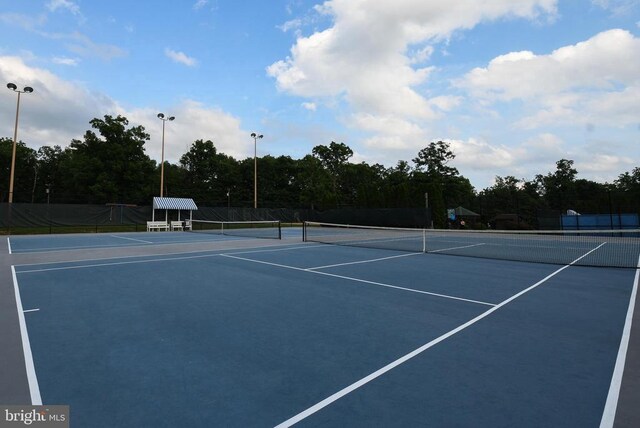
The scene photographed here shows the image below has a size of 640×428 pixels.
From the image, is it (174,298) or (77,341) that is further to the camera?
(174,298)

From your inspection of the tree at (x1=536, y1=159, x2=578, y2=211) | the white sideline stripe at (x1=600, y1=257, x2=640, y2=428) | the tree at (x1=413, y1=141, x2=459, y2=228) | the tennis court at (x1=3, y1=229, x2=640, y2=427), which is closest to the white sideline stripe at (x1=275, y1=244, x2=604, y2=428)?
the tennis court at (x1=3, y1=229, x2=640, y2=427)

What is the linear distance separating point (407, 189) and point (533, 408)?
35496 millimetres

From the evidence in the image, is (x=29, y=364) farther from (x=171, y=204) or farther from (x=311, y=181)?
(x=311, y=181)

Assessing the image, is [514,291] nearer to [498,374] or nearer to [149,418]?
[498,374]

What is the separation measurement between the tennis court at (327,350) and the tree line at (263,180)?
27654 millimetres

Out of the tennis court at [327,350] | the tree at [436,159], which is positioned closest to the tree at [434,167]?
the tree at [436,159]

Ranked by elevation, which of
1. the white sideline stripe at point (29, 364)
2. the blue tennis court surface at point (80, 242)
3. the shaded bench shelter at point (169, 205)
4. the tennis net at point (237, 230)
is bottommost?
the white sideline stripe at point (29, 364)

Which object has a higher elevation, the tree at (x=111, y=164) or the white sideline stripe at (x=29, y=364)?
the tree at (x=111, y=164)

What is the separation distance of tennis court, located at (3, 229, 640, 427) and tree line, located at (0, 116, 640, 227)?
2765 cm

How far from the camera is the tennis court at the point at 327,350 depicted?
2.46 meters

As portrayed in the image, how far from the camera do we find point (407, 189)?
36.9 metres

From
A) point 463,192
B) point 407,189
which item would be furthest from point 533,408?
point 463,192

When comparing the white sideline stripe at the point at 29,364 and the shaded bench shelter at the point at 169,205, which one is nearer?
the white sideline stripe at the point at 29,364

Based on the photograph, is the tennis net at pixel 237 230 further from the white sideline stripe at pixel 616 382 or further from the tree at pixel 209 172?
the tree at pixel 209 172
